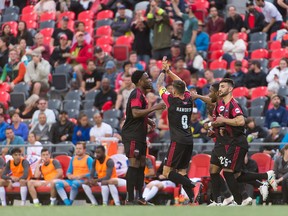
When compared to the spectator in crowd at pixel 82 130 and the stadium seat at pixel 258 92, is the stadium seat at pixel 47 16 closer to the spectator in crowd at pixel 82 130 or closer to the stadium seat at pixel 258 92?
the spectator in crowd at pixel 82 130

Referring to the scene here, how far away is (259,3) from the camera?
86.0 feet

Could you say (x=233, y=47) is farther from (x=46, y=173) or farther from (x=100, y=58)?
(x=46, y=173)

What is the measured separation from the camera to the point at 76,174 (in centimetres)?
2136

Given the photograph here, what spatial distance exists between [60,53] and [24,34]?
1598 mm

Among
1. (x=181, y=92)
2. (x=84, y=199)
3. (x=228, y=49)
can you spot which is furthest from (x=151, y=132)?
(x=181, y=92)

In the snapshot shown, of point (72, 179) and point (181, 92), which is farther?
point (72, 179)

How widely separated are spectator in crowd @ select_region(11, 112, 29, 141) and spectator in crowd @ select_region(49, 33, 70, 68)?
353 cm

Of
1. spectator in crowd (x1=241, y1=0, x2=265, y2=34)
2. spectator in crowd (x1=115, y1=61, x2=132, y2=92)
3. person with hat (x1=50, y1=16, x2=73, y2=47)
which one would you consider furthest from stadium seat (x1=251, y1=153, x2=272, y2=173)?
person with hat (x1=50, y1=16, x2=73, y2=47)

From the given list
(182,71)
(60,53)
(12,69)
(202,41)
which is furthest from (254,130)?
(12,69)

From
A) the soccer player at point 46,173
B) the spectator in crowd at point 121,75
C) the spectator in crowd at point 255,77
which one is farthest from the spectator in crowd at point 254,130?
the spectator in crowd at point 121,75

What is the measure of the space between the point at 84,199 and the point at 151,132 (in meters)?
2.09

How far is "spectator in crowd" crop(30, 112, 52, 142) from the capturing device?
78.9ft

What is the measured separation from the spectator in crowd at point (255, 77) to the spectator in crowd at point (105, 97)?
2.95m

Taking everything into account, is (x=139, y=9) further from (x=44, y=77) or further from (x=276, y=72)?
(x=276, y=72)
